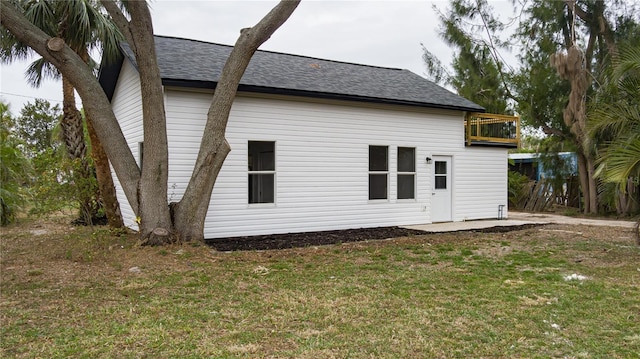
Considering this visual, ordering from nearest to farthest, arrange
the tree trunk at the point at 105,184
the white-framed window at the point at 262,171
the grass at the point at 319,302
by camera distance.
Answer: the grass at the point at 319,302 → the white-framed window at the point at 262,171 → the tree trunk at the point at 105,184

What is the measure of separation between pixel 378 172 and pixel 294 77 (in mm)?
3093

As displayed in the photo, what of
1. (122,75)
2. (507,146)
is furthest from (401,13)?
(122,75)

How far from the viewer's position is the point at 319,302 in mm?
4980

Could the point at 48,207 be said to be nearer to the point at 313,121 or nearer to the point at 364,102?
the point at 313,121

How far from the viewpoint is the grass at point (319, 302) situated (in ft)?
12.3

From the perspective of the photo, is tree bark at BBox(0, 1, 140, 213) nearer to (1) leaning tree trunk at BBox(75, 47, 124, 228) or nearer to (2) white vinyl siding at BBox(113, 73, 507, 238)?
(2) white vinyl siding at BBox(113, 73, 507, 238)

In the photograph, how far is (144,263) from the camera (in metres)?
6.83

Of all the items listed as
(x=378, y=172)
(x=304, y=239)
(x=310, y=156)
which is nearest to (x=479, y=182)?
(x=378, y=172)

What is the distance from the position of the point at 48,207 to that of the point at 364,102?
274 inches

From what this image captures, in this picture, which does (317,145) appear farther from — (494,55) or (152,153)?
(494,55)

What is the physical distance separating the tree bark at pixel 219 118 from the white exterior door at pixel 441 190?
6.35 meters

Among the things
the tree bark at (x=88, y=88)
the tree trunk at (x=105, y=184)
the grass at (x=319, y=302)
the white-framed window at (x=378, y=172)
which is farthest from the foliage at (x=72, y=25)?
the white-framed window at (x=378, y=172)

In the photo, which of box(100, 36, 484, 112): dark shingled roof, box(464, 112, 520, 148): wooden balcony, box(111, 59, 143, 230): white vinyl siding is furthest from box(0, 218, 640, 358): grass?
box(464, 112, 520, 148): wooden balcony

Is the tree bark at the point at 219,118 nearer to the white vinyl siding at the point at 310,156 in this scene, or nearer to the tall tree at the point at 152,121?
Result: the tall tree at the point at 152,121
